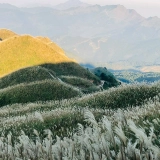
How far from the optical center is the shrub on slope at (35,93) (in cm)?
4641

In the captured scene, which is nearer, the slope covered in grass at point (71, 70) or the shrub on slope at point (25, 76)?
the shrub on slope at point (25, 76)

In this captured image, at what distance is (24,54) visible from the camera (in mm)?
107875

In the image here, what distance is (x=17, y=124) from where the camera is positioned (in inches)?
548

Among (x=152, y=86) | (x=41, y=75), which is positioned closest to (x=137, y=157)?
(x=152, y=86)

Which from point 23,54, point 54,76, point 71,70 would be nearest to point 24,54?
point 23,54

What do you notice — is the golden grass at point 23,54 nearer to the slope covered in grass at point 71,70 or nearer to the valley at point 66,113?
the valley at point 66,113

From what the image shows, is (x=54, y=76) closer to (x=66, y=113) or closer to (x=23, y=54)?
(x=23, y=54)

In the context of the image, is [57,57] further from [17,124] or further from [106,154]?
[106,154]

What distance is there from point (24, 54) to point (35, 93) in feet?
203

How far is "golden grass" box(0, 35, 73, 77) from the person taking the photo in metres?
104

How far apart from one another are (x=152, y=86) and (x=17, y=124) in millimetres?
11070

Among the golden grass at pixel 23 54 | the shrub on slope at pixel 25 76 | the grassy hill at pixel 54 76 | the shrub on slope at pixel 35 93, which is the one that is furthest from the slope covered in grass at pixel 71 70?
the shrub on slope at pixel 35 93

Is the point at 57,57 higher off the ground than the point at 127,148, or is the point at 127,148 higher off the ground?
the point at 57,57

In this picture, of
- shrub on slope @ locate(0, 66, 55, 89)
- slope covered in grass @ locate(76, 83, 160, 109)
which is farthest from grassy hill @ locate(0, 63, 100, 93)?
slope covered in grass @ locate(76, 83, 160, 109)
